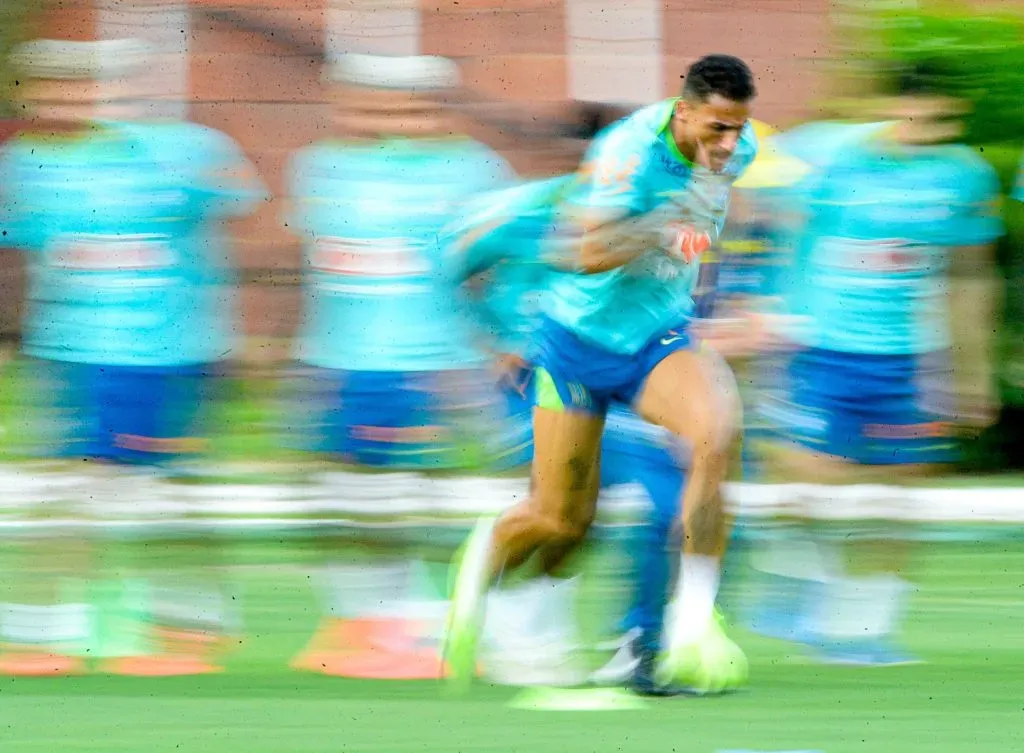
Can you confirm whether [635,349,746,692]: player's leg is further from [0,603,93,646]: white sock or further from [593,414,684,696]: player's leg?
[0,603,93,646]: white sock

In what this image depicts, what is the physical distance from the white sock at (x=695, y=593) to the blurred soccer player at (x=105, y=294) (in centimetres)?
146

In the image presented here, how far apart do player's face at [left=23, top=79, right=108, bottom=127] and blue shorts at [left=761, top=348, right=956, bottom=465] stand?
2126 mm

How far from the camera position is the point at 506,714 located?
5.68 m

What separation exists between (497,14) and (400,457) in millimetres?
5772

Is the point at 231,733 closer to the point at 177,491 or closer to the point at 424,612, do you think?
the point at 424,612

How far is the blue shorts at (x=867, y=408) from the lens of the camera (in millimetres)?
6902

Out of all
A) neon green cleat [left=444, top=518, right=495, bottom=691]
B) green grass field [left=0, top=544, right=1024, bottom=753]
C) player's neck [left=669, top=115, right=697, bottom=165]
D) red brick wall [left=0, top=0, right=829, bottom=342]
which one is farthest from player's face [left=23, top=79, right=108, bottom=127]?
red brick wall [left=0, top=0, right=829, bottom=342]

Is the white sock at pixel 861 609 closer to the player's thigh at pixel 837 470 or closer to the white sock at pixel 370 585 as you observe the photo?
the player's thigh at pixel 837 470

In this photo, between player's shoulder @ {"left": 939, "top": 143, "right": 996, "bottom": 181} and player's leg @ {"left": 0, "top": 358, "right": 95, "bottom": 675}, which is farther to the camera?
player's shoulder @ {"left": 939, "top": 143, "right": 996, "bottom": 181}

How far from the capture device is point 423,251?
263 inches

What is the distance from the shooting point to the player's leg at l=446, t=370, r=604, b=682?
228 inches

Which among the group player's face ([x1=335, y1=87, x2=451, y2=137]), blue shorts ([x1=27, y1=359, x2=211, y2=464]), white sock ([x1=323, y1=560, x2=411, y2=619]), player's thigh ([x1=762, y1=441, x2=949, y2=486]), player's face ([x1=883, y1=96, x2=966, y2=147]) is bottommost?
white sock ([x1=323, y1=560, x2=411, y2=619])

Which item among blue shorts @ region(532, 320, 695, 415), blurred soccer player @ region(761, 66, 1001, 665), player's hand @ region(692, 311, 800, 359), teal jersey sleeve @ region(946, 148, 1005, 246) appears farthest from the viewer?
teal jersey sleeve @ region(946, 148, 1005, 246)

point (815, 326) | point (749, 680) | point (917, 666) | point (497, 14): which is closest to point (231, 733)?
point (749, 680)
